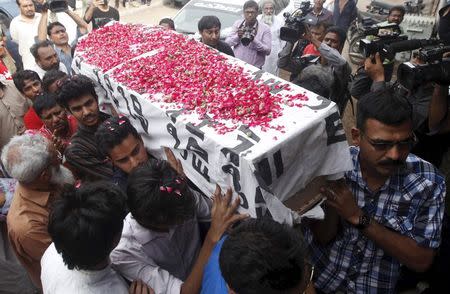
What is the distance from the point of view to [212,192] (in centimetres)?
225

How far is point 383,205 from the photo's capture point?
75.2 inches

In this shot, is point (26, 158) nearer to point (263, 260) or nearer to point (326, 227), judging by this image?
point (263, 260)

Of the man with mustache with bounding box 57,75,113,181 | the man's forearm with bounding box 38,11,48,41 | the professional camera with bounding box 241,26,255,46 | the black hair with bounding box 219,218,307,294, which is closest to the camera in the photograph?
the black hair with bounding box 219,218,307,294

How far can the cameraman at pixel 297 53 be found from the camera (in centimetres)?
423

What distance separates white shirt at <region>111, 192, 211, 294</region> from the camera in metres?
1.80

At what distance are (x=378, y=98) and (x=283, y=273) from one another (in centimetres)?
107

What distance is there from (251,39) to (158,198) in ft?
11.2

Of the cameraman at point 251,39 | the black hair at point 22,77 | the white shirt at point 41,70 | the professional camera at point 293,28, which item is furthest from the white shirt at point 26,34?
the professional camera at point 293,28

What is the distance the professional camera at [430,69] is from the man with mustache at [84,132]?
7.27 ft

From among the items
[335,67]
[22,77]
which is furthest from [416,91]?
[22,77]

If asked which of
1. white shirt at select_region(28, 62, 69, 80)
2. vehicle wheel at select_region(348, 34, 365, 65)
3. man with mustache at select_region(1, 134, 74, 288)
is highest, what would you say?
man with mustache at select_region(1, 134, 74, 288)

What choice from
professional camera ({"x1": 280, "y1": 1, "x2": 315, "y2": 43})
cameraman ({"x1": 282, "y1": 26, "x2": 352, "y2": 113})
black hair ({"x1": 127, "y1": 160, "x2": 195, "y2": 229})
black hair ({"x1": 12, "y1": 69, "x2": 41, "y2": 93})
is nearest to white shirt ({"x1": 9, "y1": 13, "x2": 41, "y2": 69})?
black hair ({"x1": 12, "y1": 69, "x2": 41, "y2": 93})

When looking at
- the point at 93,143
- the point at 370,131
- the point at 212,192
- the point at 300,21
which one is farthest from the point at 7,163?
the point at 300,21

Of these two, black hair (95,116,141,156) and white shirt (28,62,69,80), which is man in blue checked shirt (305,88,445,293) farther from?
white shirt (28,62,69,80)
